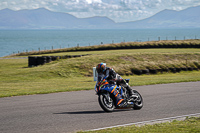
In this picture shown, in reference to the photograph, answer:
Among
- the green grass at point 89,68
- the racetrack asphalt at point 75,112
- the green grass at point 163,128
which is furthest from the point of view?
the green grass at point 89,68

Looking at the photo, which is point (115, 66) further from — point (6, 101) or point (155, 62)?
point (6, 101)

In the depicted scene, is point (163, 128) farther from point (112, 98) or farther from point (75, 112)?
point (75, 112)

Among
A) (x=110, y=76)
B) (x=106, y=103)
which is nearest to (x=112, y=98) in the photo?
(x=106, y=103)

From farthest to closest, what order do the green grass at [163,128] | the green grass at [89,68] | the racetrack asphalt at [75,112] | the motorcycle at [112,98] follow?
the green grass at [89,68] < the motorcycle at [112,98] < the racetrack asphalt at [75,112] < the green grass at [163,128]

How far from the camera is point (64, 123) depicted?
30.8 ft

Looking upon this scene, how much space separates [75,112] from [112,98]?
1346 millimetres

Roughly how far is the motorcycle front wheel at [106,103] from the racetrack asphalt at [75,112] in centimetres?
18

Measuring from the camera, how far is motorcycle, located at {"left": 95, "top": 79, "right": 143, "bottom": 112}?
36.0 ft

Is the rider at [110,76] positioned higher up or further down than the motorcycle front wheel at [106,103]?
higher up

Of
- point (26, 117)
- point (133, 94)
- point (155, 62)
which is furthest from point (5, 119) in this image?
point (155, 62)

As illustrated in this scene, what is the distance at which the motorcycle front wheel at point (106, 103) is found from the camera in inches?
432

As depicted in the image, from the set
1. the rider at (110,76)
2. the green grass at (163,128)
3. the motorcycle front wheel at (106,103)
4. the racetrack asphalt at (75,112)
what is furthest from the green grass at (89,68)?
the green grass at (163,128)

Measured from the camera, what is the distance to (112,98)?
446 inches

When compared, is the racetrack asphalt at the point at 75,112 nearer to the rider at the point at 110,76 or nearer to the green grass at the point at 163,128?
the rider at the point at 110,76
